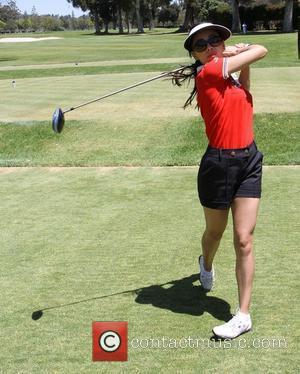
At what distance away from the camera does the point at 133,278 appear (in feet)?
15.9

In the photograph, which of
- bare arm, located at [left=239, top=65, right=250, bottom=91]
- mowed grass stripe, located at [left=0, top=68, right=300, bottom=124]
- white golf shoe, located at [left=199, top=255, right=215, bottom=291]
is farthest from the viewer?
mowed grass stripe, located at [left=0, top=68, right=300, bottom=124]

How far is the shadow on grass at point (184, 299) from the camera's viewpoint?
13.8 ft

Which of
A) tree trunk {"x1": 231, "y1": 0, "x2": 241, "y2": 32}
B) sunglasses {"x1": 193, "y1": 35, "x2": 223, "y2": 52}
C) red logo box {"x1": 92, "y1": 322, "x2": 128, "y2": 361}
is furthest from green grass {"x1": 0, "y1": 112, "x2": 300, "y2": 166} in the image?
tree trunk {"x1": 231, "y1": 0, "x2": 241, "y2": 32}

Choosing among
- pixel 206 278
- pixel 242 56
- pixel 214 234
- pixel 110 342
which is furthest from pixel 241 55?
pixel 110 342

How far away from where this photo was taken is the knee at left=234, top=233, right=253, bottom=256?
12.5 feet

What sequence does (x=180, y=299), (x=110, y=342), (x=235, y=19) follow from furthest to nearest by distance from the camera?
(x=235, y=19) → (x=180, y=299) → (x=110, y=342)

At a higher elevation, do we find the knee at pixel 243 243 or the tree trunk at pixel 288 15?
the tree trunk at pixel 288 15

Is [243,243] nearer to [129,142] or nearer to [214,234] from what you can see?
[214,234]

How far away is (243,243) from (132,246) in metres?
2.02

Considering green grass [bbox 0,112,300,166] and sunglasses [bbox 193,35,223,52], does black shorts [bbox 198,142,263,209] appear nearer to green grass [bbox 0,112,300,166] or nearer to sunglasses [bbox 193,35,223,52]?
sunglasses [bbox 193,35,223,52]

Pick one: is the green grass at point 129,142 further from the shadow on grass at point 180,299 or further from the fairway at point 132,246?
the shadow on grass at point 180,299

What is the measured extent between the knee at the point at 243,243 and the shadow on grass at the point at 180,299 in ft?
1.80

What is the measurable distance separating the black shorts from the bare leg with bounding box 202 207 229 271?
0.14 m

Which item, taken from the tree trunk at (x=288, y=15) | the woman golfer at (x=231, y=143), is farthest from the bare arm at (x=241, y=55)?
the tree trunk at (x=288, y=15)
